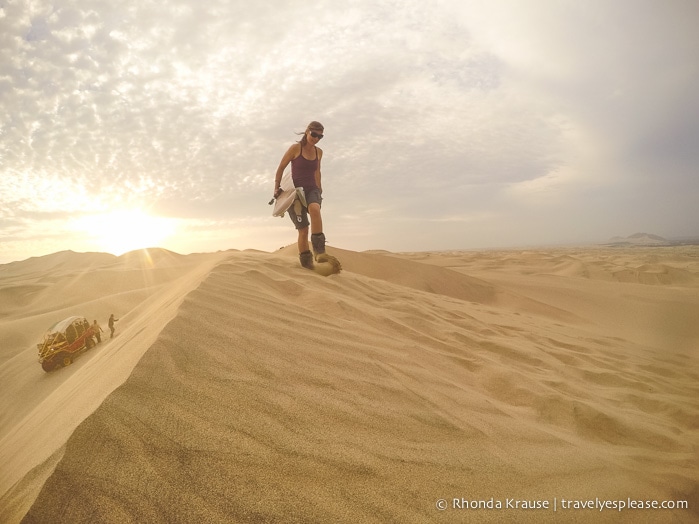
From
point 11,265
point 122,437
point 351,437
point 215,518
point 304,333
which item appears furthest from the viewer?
point 11,265

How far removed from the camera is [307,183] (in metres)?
4.43

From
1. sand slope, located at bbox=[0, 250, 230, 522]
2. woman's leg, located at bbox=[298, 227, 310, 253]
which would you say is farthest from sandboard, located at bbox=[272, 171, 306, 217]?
sand slope, located at bbox=[0, 250, 230, 522]

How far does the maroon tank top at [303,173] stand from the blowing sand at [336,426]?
176cm

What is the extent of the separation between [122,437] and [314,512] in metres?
0.62

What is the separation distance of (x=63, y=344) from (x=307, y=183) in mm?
3051

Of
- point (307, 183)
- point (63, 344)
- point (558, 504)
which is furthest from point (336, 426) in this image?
point (307, 183)

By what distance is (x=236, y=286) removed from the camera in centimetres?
273

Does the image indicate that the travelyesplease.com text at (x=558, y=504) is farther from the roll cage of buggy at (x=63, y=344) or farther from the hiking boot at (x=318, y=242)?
the roll cage of buggy at (x=63, y=344)

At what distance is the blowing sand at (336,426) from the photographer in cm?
96

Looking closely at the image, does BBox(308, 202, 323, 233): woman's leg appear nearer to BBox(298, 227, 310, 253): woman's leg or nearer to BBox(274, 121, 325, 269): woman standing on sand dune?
BBox(274, 121, 325, 269): woman standing on sand dune

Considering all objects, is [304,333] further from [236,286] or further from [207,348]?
[236,286]

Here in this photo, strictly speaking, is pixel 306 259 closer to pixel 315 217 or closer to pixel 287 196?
pixel 315 217

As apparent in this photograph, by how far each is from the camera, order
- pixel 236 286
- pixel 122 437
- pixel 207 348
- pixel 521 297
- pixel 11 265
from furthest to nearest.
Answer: pixel 11 265
pixel 521 297
pixel 236 286
pixel 207 348
pixel 122 437

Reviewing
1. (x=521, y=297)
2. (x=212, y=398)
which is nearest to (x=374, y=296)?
(x=212, y=398)
